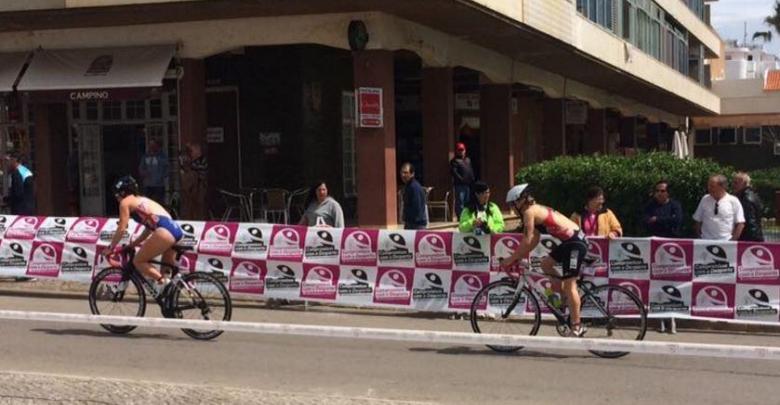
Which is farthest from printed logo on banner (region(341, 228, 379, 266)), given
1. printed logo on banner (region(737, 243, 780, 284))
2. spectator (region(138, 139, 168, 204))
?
spectator (region(138, 139, 168, 204))

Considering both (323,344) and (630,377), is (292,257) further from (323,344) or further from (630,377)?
(630,377)

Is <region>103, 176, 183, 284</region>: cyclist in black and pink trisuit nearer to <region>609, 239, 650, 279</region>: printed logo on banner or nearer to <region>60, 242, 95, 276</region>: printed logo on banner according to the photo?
<region>60, 242, 95, 276</region>: printed logo on banner

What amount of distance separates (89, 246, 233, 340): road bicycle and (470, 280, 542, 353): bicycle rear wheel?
8.86ft

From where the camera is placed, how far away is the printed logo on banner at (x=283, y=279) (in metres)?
11.9

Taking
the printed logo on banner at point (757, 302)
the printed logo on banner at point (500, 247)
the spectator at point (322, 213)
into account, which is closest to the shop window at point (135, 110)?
the spectator at point (322, 213)

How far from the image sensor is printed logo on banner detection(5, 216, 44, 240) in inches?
514

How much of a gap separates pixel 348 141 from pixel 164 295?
11978 mm

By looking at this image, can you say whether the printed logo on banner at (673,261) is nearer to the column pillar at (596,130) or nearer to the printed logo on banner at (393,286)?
the printed logo on banner at (393,286)

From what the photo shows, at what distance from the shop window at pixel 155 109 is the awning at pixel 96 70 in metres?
3.68

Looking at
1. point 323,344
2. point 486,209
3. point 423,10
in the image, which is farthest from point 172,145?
point 323,344

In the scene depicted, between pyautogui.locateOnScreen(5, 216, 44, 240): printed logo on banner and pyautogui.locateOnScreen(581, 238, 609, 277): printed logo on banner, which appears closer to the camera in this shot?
pyautogui.locateOnScreen(581, 238, 609, 277): printed logo on banner

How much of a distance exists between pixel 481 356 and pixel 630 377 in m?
1.54

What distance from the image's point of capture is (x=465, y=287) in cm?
1123

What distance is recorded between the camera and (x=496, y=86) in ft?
76.5
